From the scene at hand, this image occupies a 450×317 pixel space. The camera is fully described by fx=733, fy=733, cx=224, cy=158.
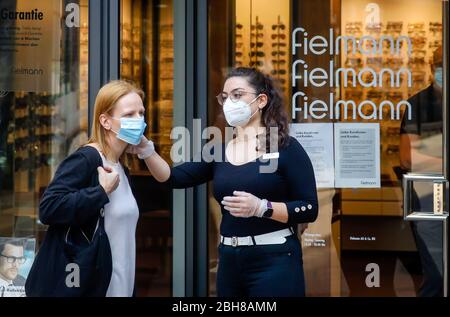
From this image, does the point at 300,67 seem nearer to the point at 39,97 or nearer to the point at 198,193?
the point at 198,193

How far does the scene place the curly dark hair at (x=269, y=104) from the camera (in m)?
3.56

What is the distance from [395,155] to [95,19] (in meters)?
1.96

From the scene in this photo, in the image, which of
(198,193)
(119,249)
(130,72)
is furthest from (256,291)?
(130,72)

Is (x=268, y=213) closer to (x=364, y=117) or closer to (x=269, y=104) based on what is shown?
(x=269, y=104)

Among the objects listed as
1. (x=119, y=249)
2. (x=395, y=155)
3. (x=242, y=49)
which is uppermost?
(x=242, y=49)

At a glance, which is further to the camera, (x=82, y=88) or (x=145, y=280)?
(x=145, y=280)

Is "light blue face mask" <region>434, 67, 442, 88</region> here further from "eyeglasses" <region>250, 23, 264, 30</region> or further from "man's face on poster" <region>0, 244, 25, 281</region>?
"man's face on poster" <region>0, 244, 25, 281</region>

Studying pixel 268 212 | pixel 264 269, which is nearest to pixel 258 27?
A: pixel 268 212

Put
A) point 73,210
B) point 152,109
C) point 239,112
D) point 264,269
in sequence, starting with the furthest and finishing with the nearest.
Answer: point 152,109, point 239,112, point 264,269, point 73,210

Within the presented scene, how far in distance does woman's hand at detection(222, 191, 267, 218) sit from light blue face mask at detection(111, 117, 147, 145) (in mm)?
548

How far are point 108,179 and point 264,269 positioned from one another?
821 millimetres

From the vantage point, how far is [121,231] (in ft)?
11.1

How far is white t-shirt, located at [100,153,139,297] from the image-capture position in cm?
336

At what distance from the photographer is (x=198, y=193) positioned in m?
4.48
